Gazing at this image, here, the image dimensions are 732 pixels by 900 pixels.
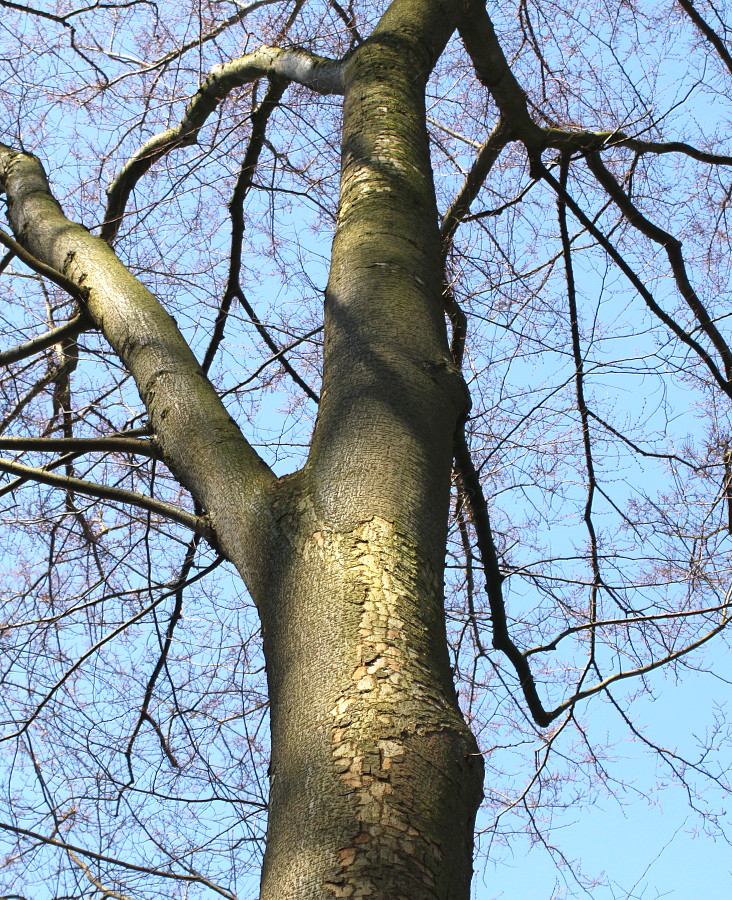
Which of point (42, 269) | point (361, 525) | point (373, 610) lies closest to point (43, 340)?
point (42, 269)

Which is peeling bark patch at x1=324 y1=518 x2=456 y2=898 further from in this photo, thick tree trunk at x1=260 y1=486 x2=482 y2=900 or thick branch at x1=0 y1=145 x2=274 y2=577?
thick branch at x1=0 y1=145 x2=274 y2=577

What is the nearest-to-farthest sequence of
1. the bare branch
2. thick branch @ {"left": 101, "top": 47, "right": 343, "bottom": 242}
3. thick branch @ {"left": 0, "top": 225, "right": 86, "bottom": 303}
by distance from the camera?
thick branch @ {"left": 0, "top": 225, "right": 86, "bottom": 303} < the bare branch < thick branch @ {"left": 101, "top": 47, "right": 343, "bottom": 242}

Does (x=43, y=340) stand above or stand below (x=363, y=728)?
above

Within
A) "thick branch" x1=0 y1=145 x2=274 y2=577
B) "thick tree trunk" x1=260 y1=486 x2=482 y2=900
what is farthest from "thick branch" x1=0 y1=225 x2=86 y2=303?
"thick tree trunk" x1=260 y1=486 x2=482 y2=900

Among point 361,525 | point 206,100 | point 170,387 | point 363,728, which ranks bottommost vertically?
point 363,728

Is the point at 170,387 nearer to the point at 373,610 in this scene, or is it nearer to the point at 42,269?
the point at 42,269

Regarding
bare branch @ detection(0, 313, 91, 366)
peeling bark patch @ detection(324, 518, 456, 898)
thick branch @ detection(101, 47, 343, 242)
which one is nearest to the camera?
peeling bark patch @ detection(324, 518, 456, 898)

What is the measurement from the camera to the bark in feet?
3.04

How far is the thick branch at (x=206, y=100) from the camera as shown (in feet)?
8.54

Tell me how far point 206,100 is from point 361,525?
92.3 inches

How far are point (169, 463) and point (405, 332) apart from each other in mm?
528

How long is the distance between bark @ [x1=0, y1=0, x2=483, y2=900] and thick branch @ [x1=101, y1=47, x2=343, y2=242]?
0.51 metres

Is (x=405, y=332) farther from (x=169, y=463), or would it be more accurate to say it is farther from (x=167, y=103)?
(x=167, y=103)

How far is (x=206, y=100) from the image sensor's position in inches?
119
